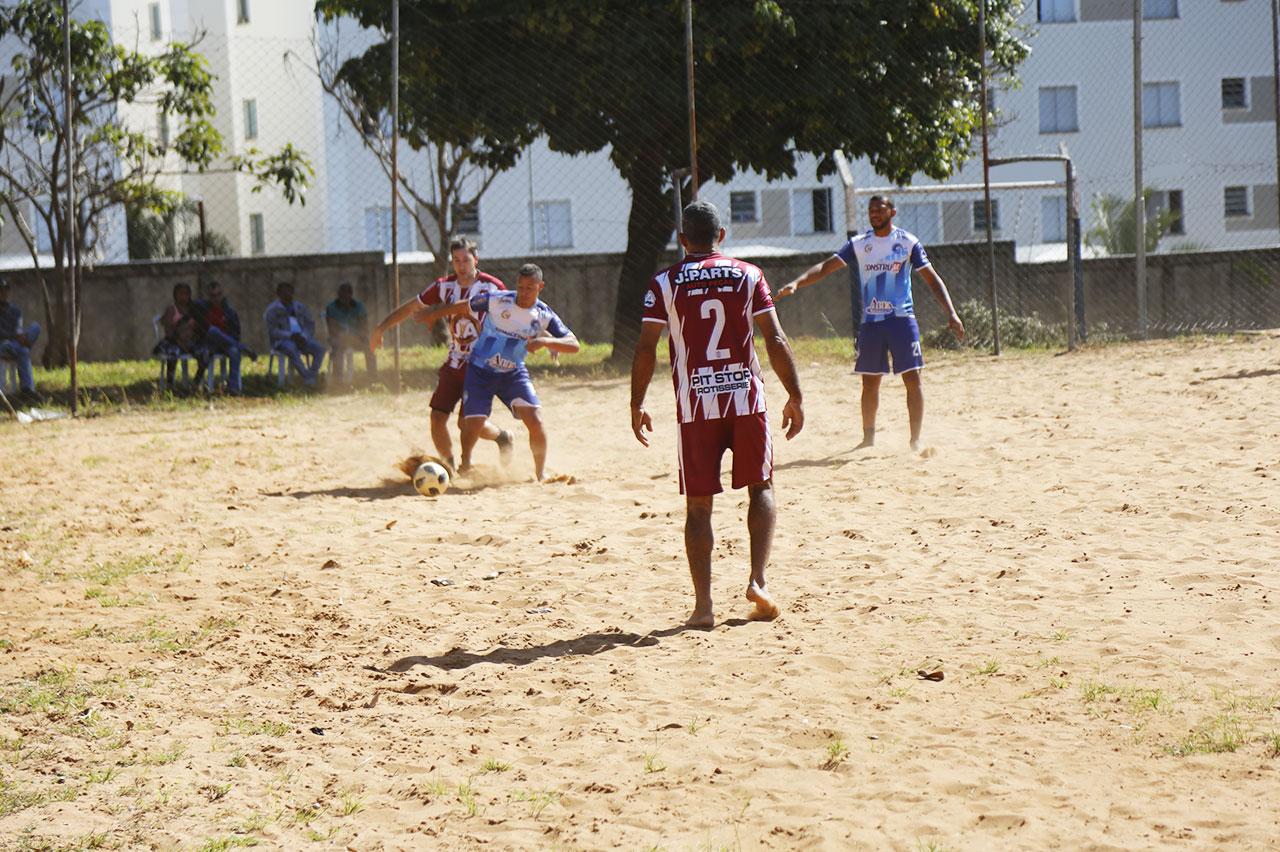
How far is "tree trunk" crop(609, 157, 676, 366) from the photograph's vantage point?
18.0m

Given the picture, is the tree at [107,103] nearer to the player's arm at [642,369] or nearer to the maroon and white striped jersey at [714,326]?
the player's arm at [642,369]

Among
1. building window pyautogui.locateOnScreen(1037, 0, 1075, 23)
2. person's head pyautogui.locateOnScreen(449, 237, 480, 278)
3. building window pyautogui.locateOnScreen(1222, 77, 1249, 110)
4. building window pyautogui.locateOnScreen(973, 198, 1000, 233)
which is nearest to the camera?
person's head pyautogui.locateOnScreen(449, 237, 480, 278)

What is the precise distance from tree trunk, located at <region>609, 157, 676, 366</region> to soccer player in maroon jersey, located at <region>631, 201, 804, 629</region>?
11.6 m

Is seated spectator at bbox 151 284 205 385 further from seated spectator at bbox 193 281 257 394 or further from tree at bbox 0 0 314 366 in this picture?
tree at bbox 0 0 314 366

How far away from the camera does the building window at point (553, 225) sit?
2820 cm

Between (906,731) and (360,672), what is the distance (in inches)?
86.7

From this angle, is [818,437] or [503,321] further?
[818,437]

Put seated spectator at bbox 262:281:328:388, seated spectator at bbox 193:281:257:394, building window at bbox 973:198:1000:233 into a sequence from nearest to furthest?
seated spectator at bbox 193:281:257:394 < seated spectator at bbox 262:281:328:388 < building window at bbox 973:198:1000:233

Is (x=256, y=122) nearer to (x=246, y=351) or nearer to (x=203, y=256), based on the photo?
(x=203, y=256)

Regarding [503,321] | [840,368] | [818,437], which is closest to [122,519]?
[503,321]

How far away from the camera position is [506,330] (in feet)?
32.5

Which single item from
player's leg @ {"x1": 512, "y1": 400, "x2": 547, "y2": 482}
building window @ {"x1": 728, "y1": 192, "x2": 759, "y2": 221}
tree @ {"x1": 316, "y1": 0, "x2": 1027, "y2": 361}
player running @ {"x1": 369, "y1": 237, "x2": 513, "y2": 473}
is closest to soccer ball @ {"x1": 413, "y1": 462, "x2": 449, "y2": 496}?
player running @ {"x1": 369, "y1": 237, "x2": 513, "y2": 473}

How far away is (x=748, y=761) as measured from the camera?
442cm

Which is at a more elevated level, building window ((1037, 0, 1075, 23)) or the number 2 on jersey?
building window ((1037, 0, 1075, 23))
